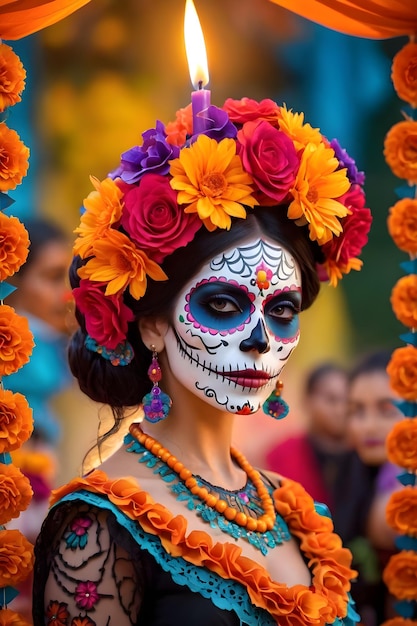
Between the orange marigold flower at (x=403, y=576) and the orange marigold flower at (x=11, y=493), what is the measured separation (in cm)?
88

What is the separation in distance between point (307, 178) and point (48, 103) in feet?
5.86

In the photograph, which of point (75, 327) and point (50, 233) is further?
point (50, 233)

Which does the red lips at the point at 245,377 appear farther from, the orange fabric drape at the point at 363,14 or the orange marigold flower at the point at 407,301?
the orange fabric drape at the point at 363,14

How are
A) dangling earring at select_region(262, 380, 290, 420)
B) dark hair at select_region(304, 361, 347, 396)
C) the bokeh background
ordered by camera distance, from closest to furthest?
1. dangling earring at select_region(262, 380, 290, 420)
2. the bokeh background
3. dark hair at select_region(304, 361, 347, 396)

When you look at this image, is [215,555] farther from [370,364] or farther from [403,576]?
[370,364]

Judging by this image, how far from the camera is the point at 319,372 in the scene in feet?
12.4

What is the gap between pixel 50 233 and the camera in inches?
134

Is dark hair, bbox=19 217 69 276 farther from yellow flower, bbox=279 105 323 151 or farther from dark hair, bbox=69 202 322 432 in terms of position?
yellow flower, bbox=279 105 323 151

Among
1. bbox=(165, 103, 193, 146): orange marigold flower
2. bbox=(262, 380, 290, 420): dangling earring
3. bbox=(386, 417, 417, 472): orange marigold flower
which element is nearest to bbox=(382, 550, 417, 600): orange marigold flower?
bbox=(386, 417, 417, 472): orange marigold flower

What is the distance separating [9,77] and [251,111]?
1.66 feet

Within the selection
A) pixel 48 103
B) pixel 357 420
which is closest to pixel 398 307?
pixel 357 420

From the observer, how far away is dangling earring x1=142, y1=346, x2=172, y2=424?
1.94 metres

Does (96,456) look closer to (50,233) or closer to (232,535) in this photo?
(232,535)

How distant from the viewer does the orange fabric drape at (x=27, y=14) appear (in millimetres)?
2057
